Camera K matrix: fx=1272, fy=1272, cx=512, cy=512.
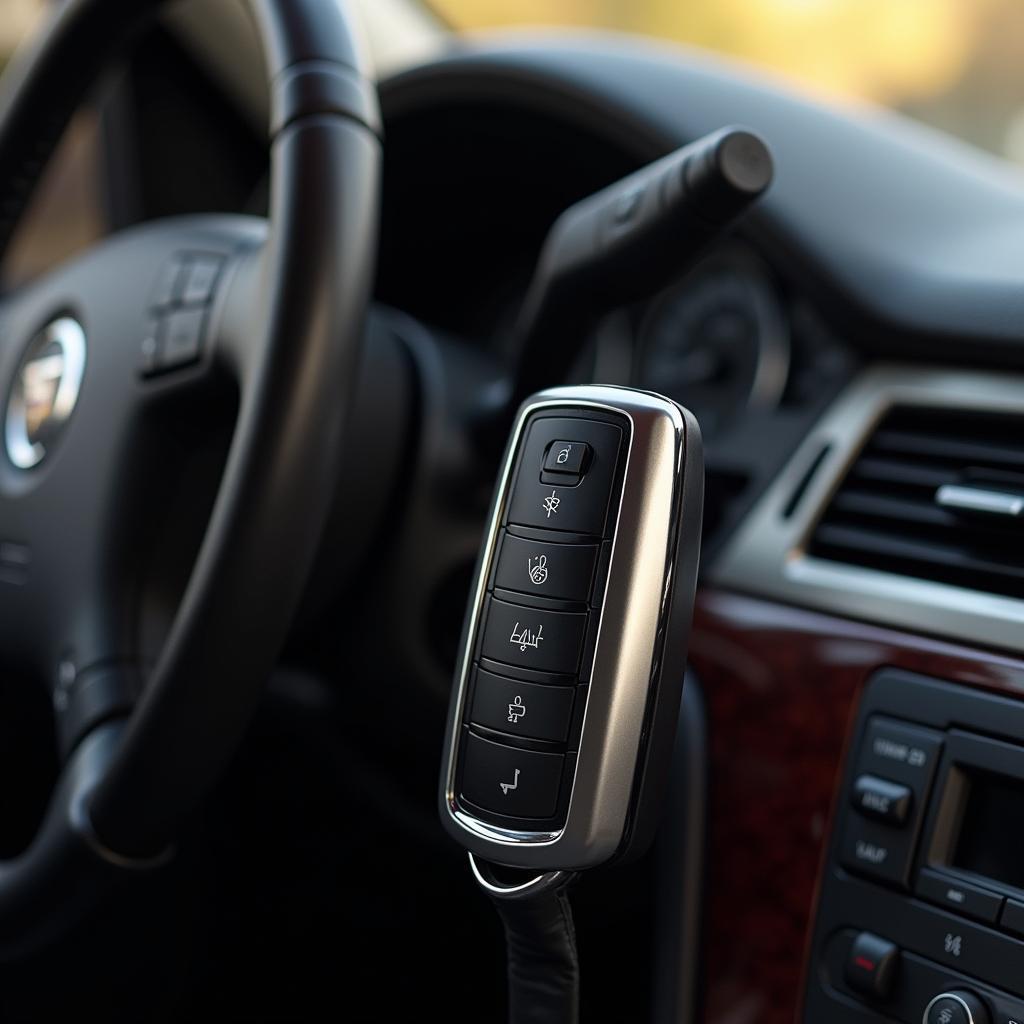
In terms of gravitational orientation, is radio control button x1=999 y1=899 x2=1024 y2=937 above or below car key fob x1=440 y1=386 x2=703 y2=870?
below

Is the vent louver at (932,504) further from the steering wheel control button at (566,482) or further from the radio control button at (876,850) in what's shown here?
the steering wheel control button at (566,482)

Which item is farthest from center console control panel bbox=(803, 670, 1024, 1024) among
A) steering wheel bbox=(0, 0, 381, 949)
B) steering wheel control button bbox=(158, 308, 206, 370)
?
steering wheel control button bbox=(158, 308, 206, 370)

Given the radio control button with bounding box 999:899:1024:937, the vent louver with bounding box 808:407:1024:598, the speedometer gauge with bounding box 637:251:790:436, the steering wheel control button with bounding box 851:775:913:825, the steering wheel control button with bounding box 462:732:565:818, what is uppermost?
the speedometer gauge with bounding box 637:251:790:436

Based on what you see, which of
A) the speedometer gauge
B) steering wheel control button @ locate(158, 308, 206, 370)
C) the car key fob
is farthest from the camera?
the speedometer gauge

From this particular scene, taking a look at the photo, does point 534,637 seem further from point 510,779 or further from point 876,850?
point 876,850

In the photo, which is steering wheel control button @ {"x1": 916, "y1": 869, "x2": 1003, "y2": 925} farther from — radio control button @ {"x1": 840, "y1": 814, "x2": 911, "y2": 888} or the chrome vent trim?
the chrome vent trim

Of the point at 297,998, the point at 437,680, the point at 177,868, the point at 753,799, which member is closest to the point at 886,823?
the point at 753,799

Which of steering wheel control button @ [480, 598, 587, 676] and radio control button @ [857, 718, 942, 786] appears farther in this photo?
radio control button @ [857, 718, 942, 786]

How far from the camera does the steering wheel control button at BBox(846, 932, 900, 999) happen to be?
0.61 meters

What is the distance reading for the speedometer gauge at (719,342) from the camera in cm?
92

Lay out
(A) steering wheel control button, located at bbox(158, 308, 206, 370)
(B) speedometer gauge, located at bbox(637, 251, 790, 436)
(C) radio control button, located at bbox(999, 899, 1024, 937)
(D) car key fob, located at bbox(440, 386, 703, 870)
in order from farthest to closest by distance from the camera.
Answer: (B) speedometer gauge, located at bbox(637, 251, 790, 436) → (A) steering wheel control button, located at bbox(158, 308, 206, 370) → (C) radio control button, located at bbox(999, 899, 1024, 937) → (D) car key fob, located at bbox(440, 386, 703, 870)

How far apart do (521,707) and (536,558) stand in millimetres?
59

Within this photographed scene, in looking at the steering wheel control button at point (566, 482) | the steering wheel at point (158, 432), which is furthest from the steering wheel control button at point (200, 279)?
the steering wheel control button at point (566, 482)

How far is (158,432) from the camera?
76 cm
